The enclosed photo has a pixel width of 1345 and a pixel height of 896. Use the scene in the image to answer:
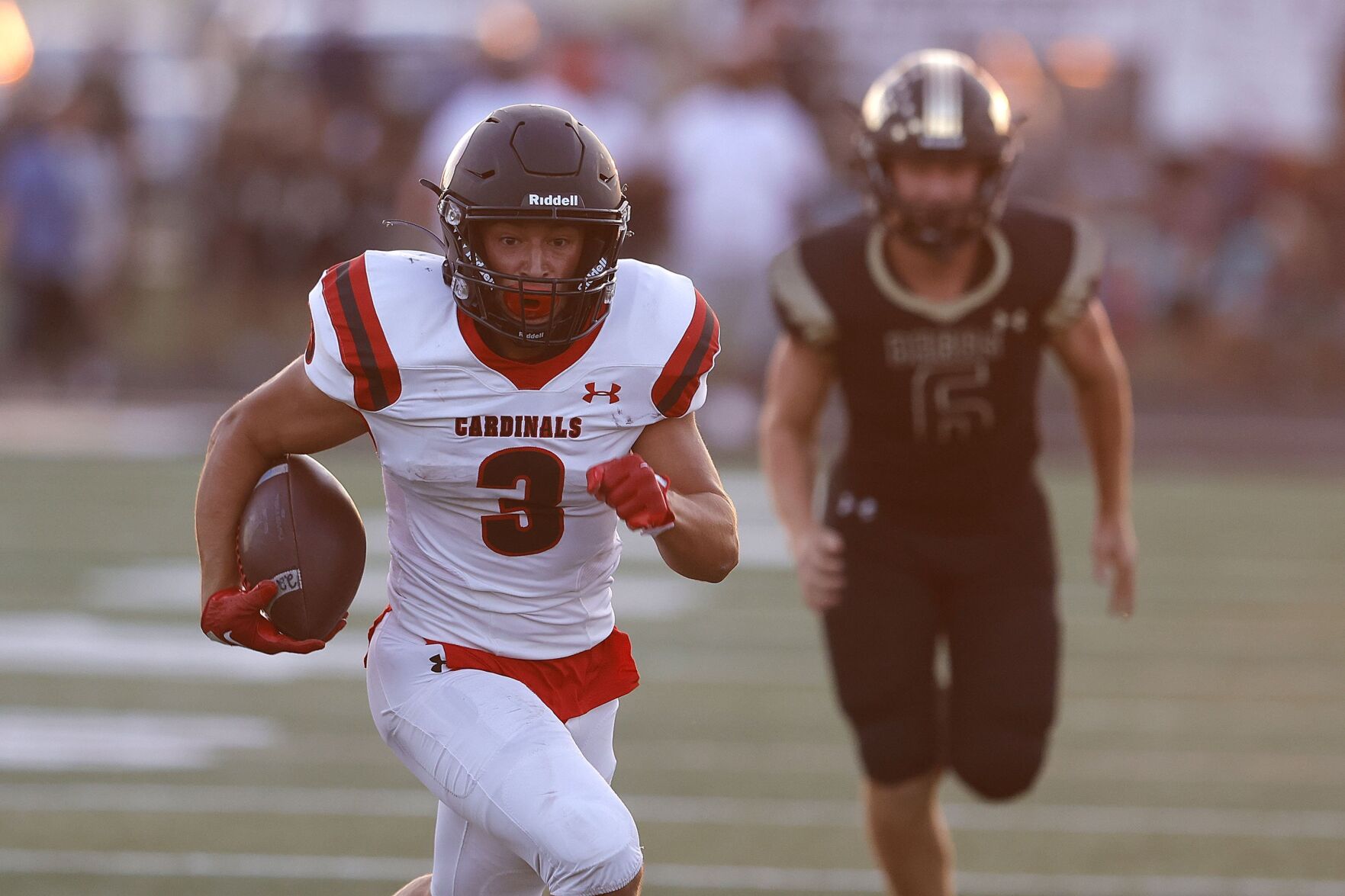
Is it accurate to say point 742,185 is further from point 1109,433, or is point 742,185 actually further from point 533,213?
point 533,213

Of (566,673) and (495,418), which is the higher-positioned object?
(495,418)

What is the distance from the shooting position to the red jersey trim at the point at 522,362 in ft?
11.5

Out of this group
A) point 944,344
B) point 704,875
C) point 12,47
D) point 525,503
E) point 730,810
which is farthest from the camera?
point 12,47

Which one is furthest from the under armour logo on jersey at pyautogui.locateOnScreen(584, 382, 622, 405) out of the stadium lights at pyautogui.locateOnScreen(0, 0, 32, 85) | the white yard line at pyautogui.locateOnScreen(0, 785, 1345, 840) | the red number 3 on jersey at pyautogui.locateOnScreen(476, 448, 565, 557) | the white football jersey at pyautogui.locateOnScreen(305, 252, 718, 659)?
the stadium lights at pyautogui.locateOnScreen(0, 0, 32, 85)

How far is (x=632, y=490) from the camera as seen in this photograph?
10.6 ft

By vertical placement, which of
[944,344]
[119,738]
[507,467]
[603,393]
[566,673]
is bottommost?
[119,738]

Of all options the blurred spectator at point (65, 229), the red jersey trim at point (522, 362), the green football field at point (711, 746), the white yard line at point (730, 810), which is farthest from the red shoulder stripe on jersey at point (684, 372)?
the blurred spectator at point (65, 229)

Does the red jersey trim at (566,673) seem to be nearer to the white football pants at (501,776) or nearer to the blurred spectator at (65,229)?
the white football pants at (501,776)

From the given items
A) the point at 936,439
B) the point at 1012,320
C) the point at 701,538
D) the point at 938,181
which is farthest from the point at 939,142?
the point at 701,538

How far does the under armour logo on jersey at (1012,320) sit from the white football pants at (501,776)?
138 cm

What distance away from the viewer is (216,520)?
11.9 ft

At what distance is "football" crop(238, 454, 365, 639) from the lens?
357 centimetres

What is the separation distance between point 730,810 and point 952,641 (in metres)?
1.30

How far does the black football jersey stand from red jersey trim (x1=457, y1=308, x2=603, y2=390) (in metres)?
1.20
